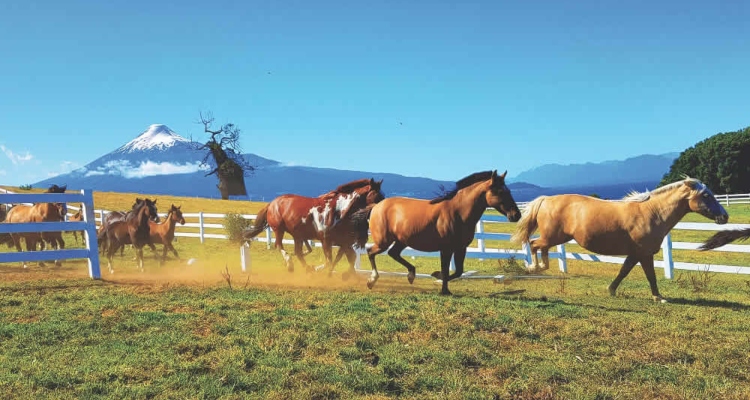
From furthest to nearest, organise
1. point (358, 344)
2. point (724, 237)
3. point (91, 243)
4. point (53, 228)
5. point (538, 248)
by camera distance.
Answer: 1. point (538, 248)
2. point (91, 243)
3. point (53, 228)
4. point (724, 237)
5. point (358, 344)

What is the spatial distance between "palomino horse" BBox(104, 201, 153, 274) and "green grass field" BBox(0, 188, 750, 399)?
5369mm

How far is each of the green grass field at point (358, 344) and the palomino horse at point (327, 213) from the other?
2228 mm

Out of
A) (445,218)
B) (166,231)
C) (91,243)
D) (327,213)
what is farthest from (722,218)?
(166,231)

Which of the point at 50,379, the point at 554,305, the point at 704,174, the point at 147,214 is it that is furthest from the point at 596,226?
the point at 704,174

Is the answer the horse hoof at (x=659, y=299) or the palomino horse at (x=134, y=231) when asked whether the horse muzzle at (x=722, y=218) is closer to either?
the horse hoof at (x=659, y=299)

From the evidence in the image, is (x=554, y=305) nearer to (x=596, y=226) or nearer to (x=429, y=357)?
(x=596, y=226)

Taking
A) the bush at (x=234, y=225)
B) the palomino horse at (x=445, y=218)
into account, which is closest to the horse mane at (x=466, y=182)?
the palomino horse at (x=445, y=218)

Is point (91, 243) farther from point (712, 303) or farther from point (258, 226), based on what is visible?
point (712, 303)

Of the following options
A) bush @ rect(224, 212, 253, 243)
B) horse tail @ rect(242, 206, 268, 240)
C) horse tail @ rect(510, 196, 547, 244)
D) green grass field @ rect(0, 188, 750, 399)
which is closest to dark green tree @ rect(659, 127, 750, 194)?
bush @ rect(224, 212, 253, 243)

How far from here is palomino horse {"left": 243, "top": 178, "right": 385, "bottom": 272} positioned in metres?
11.5

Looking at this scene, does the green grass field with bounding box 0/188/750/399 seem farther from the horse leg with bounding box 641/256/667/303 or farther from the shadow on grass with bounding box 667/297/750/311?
the horse leg with bounding box 641/256/667/303

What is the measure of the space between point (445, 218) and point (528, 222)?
3.27 metres

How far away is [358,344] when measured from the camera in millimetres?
5789

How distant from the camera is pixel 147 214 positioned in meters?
15.1
